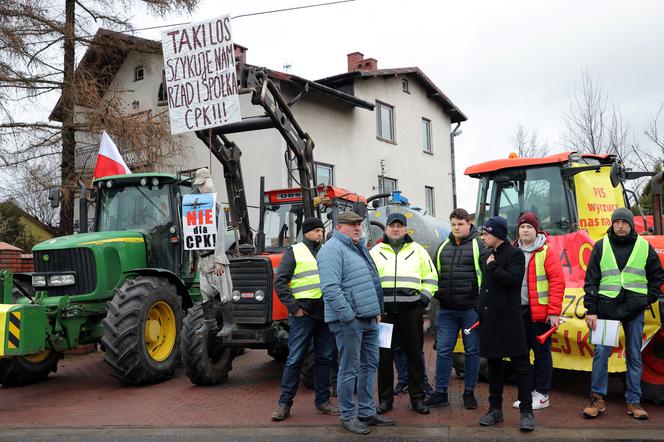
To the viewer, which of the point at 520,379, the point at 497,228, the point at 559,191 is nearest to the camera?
the point at 520,379

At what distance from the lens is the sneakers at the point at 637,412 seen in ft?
19.4

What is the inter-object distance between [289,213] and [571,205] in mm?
3913

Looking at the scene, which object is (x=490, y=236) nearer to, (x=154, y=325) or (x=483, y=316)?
(x=483, y=316)

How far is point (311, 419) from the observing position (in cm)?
648

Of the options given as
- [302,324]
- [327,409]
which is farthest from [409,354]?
[302,324]

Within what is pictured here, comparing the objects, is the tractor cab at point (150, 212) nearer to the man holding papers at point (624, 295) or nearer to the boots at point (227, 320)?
the boots at point (227, 320)

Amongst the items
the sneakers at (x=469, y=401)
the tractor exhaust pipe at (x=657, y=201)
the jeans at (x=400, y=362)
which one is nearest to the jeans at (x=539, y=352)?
the sneakers at (x=469, y=401)

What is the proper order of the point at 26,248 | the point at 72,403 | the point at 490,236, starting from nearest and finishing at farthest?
1. the point at 490,236
2. the point at 72,403
3. the point at 26,248

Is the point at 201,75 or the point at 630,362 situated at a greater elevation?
the point at 201,75

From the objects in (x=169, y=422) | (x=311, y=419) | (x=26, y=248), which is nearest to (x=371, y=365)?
(x=311, y=419)

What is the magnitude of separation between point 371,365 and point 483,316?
113cm

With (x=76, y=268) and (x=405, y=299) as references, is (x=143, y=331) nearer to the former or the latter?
(x=76, y=268)

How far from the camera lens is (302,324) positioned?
21.4 ft

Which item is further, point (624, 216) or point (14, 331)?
point (14, 331)
